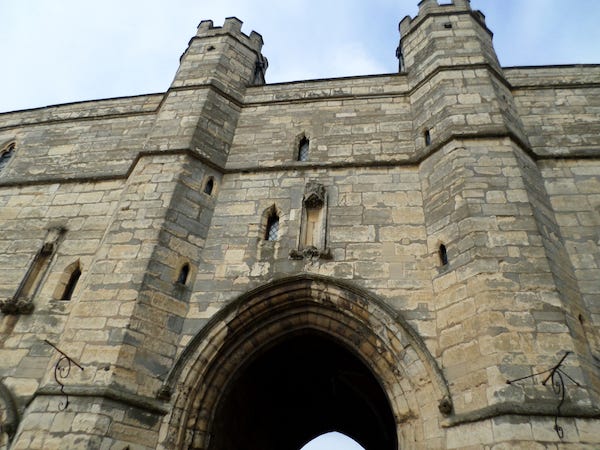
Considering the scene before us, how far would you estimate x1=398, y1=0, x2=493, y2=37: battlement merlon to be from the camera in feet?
29.9

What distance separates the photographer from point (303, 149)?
25.8 ft

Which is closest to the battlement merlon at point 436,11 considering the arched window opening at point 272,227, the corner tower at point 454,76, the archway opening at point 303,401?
the corner tower at point 454,76

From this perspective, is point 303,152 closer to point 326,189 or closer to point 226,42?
point 326,189

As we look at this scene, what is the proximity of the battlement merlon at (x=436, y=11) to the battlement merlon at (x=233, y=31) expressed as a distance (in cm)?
314

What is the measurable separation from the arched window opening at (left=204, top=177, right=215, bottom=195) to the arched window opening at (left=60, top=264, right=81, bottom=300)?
2.11 m

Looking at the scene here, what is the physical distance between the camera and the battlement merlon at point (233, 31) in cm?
998

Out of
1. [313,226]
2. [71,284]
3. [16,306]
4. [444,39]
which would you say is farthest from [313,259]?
[444,39]

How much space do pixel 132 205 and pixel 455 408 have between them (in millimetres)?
4844

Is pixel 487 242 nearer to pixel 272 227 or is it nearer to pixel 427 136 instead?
pixel 427 136

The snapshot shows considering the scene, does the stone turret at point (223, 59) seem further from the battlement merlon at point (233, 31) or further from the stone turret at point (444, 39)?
the stone turret at point (444, 39)

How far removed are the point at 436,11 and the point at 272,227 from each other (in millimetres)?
5787

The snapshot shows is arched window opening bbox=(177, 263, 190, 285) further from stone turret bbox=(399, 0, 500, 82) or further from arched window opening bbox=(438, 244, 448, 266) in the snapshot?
stone turret bbox=(399, 0, 500, 82)

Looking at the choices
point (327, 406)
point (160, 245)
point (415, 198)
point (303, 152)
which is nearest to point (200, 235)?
point (160, 245)

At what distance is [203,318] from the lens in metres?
A: 5.69
